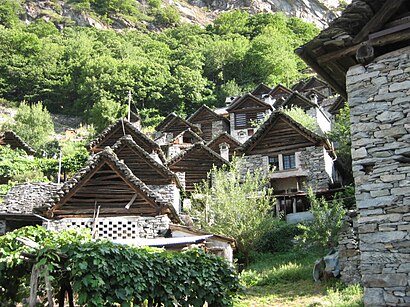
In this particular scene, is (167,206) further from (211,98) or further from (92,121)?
(211,98)

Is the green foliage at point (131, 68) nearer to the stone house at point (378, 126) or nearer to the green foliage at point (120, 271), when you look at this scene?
the green foliage at point (120, 271)

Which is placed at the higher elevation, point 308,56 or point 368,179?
point 308,56

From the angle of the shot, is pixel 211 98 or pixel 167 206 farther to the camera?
pixel 211 98

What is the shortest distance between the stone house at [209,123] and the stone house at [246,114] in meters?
1.85

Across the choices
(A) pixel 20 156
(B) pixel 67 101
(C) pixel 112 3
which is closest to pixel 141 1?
(C) pixel 112 3

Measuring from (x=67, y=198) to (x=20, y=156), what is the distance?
78.7 feet

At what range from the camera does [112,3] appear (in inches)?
4092

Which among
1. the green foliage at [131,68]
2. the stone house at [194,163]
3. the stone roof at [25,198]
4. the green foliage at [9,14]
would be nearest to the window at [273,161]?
the stone house at [194,163]

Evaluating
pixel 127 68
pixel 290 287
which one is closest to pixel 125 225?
pixel 290 287

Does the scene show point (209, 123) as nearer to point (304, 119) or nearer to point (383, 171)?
point (304, 119)

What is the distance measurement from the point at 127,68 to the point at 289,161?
4312 centimetres

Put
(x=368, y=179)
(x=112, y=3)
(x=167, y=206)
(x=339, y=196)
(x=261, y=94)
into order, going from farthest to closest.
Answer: (x=112, y=3)
(x=261, y=94)
(x=339, y=196)
(x=167, y=206)
(x=368, y=179)

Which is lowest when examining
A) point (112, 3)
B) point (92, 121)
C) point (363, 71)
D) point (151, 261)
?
point (151, 261)

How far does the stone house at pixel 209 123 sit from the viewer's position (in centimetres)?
4678
